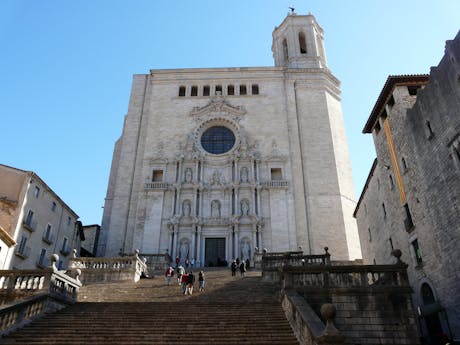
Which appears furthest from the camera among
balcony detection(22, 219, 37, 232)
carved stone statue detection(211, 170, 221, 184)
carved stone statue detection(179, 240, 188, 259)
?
carved stone statue detection(211, 170, 221, 184)

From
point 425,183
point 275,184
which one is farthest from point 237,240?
point 425,183

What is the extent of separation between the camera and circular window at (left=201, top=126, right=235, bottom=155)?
33094mm

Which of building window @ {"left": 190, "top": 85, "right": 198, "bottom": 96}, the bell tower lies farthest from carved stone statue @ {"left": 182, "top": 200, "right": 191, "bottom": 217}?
the bell tower

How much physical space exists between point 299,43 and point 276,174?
17.0 metres

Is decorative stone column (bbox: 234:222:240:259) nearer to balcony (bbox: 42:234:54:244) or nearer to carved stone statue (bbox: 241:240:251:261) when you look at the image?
carved stone statue (bbox: 241:240:251:261)

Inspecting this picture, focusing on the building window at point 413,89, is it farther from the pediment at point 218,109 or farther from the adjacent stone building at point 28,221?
the adjacent stone building at point 28,221

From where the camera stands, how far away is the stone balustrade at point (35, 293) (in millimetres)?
10945

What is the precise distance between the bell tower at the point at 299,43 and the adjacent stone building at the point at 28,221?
86.4 ft

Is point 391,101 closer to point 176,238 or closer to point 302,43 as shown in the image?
point 176,238

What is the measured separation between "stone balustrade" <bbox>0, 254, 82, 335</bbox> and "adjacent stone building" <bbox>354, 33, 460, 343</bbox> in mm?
14702

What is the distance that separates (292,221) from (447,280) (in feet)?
48.9

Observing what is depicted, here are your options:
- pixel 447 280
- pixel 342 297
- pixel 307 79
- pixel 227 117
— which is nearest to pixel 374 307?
pixel 342 297

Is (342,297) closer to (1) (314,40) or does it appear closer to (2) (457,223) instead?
(2) (457,223)

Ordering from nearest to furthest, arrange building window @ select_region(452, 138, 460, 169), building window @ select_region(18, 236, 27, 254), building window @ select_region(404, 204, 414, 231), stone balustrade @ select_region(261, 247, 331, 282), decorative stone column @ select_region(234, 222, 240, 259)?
building window @ select_region(452, 138, 460, 169), stone balustrade @ select_region(261, 247, 331, 282), building window @ select_region(404, 204, 414, 231), building window @ select_region(18, 236, 27, 254), decorative stone column @ select_region(234, 222, 240, 259)
